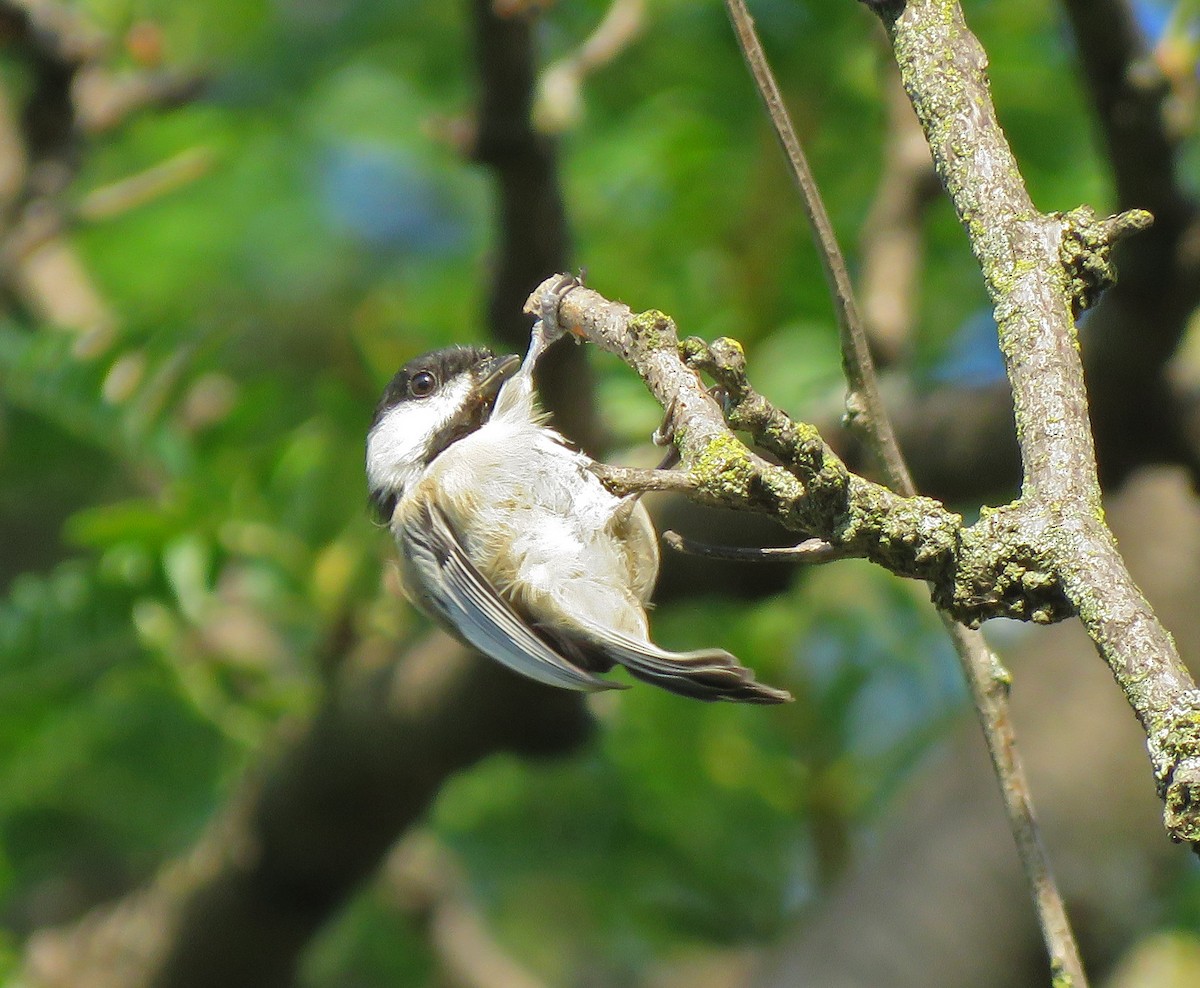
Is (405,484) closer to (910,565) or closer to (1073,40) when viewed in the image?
(1073,40)

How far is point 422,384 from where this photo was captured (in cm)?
302

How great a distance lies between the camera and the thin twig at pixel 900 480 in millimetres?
1373

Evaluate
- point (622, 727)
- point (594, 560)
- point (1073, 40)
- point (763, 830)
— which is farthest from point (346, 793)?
point (1073, 40)

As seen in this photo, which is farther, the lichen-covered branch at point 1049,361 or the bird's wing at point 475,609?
the bird's wing at point 475,609

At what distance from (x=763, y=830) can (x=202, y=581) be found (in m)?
1.79

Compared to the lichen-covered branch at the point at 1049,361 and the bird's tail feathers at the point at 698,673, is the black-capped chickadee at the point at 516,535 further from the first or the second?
the lichen-covered branch at the point at 1049,361

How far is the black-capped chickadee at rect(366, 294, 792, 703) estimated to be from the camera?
7.72ft

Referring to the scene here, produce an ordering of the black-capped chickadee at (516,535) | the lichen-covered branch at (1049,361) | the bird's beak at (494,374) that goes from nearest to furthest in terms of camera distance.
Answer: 1. the lichen-covered branch at (1049,361)
2. the black-capped chickadee at (516,535)
3. the bird's beak at (494,374)

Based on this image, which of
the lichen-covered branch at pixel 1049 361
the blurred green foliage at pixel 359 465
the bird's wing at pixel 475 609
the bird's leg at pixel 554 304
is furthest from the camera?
the blurred green foliage at pixel 359 465

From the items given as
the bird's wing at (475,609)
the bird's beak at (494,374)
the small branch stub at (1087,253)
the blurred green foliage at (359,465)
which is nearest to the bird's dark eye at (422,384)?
the bird's beak at (494,374)

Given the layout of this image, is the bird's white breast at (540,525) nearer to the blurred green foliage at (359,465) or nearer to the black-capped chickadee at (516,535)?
the black-capped chickadee at (516,535)

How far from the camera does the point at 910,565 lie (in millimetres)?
1193

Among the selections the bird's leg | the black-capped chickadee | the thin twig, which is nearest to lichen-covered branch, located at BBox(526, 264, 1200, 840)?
the thin twig

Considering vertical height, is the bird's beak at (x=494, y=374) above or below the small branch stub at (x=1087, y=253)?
below
